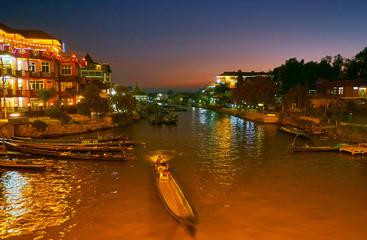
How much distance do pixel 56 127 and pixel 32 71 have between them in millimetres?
12864

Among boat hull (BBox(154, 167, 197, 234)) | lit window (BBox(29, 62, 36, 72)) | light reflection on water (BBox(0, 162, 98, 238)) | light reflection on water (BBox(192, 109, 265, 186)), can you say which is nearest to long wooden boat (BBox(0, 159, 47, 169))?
light reflection on water (BBox(0, 162, 98, 238))

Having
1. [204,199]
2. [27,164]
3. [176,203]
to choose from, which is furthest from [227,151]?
[27,164]

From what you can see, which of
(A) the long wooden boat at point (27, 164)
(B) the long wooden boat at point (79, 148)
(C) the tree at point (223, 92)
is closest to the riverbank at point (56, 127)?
(B) the long wooden boat at point (79, 148)

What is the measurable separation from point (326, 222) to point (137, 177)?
45.2 feet

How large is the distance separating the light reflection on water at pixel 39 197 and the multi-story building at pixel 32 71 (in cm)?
1941

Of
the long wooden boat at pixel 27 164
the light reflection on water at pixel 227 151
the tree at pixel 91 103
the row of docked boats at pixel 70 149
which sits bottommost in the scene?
the light reflection on water at pixel 227 151

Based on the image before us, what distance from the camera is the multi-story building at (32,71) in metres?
39.9

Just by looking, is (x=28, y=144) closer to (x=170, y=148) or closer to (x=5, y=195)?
(x=5, y=195)

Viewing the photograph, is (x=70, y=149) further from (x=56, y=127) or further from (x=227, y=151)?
(x=227, y=151)

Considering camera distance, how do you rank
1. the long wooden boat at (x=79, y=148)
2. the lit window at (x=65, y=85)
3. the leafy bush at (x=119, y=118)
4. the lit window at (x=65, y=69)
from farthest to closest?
the leafy bush at (x=119, y=118) < the lit window at (x=65, y=69) < the lit window at (x=65, y=85) < the long wooden boat at (x=79, y=148)

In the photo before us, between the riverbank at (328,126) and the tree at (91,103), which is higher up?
the tree at (91,103)

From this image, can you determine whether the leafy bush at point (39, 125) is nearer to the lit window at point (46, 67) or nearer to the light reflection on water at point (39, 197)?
the lit window at point (46, 67)

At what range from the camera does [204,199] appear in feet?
57.0

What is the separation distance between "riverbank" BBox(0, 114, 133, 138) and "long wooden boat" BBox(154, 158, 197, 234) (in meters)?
22.1
